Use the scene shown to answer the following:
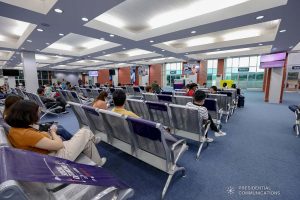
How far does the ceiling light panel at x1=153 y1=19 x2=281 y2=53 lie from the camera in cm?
634

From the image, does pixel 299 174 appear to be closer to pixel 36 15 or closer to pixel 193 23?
pixel 193 23

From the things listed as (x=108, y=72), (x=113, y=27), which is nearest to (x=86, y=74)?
(x=108, y=72)

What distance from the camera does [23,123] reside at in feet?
4.64

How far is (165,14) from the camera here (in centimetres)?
491

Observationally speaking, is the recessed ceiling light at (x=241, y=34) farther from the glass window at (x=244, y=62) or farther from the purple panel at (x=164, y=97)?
the glass window at (x=244, y=62)

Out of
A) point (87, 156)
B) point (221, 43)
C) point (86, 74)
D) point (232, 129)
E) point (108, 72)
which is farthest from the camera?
point (86, 74)

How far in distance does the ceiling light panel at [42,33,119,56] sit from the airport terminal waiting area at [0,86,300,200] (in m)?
5.86

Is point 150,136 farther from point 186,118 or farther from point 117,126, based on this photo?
point 186,118

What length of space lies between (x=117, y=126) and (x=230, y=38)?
26.2ft

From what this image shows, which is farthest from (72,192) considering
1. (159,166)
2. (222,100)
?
(222,100)

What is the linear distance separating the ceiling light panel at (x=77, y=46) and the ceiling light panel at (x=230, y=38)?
3.03m

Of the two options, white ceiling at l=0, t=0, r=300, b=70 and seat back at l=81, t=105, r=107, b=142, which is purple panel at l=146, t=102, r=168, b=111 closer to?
seat back at l=81, t=105, r=107, b=142

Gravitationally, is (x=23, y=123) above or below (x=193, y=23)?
below

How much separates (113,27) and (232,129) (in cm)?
501
